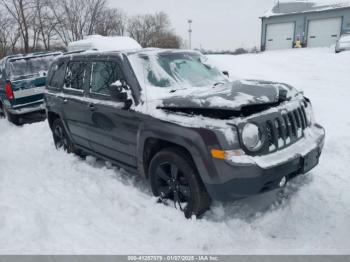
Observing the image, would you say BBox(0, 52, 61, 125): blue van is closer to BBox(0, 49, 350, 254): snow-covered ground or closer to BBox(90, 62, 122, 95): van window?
BBox(0, 49, 350, 254): snow-covered ground

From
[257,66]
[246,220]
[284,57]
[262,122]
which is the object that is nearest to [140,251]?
[246,220]

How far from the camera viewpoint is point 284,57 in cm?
1545

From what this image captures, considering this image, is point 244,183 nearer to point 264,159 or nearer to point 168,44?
point 264,159

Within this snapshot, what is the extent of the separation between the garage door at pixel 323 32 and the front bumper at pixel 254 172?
2578 centimetres

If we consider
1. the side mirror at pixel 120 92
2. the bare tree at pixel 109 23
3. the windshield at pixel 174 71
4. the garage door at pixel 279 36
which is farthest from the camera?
the bare tree at pixel 109 23

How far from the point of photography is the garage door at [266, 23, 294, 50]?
26406mm

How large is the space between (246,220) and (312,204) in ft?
2.68

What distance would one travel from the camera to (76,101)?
4527mm

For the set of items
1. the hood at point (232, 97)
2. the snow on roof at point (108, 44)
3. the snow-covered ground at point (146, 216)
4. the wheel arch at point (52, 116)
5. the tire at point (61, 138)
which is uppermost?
the snow on roof at point (108, 44)

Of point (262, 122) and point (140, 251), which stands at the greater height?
point (262, 122)

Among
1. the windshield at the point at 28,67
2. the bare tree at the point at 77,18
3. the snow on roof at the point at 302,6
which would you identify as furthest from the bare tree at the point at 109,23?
the windshield at the point at 28,67

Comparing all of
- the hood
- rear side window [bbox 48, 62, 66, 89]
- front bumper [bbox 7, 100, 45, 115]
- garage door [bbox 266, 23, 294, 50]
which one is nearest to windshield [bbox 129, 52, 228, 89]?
the hood

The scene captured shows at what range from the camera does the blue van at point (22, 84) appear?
313 inches

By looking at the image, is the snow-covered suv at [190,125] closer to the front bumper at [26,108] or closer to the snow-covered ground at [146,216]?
the snow-covered ground at [146,216]
